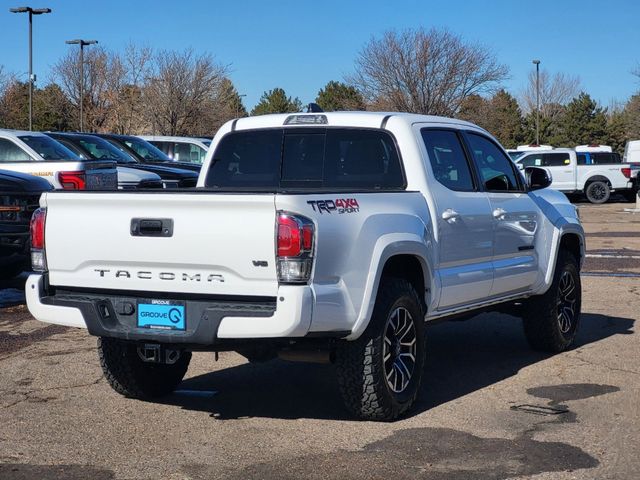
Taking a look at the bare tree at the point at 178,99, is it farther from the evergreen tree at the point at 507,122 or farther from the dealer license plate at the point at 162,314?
the dealer license plate at the point at 162,314

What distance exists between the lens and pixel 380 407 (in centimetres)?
616

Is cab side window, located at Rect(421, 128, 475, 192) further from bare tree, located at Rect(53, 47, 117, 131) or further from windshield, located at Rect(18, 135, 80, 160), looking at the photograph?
bare tree, located at Rect(53, 47, 117, 131)

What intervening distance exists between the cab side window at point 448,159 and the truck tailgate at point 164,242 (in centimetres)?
195

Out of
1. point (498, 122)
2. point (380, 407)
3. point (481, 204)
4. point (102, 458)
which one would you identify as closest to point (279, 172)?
point (481, 204)

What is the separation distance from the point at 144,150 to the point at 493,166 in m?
13.8

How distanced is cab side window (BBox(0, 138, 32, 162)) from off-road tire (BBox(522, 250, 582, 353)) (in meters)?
8.70

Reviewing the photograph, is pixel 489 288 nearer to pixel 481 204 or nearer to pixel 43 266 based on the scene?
pixel 481 204

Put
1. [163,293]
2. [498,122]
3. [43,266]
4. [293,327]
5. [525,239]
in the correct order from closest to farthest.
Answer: [293,327]
[163,293]
[43,266]
[525,239]
[498,122]

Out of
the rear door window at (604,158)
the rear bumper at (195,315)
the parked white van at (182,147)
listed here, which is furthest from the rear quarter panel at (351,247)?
the rear door window at (604,158)

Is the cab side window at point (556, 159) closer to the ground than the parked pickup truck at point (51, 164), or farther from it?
farther from it

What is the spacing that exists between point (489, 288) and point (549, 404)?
43.3 inches

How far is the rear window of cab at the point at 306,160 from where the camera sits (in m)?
7.12

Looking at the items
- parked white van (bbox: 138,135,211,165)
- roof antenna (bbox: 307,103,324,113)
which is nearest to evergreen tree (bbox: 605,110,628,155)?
parked white van (bbox: 138,135,211,165)

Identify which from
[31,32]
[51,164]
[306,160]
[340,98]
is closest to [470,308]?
[306,160]
